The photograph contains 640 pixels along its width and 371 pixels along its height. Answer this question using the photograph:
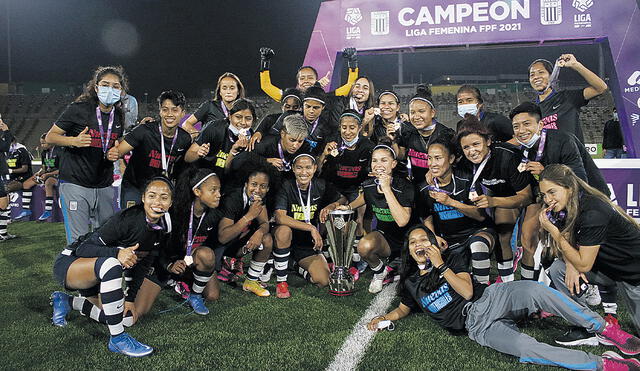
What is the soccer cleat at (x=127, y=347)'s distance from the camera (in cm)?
291

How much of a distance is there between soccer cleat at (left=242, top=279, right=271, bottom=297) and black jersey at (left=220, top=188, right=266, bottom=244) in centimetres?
46

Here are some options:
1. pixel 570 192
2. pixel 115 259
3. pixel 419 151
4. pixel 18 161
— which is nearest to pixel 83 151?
pixel 115 259

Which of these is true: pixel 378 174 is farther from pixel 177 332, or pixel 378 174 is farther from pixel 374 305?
pixel 177 332

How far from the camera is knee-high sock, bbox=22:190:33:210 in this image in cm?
927

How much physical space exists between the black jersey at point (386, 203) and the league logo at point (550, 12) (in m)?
6.39

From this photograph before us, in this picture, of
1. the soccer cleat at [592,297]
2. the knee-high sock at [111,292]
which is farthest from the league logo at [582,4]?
the knee-high sock at [111,292]

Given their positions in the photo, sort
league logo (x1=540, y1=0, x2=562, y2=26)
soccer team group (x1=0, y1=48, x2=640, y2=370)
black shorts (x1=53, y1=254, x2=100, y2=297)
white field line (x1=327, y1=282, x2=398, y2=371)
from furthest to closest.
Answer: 1. league logo (x1=540, y1=0, x2=562, y2=26)
2. black shorts (x1=53, y1=254, x2=100, y2=297)
3. soccer team group (x1=0, y1=48, x2=640, y2=370)
4. white field line (x1=327, y1=282, x2=398, y2=371)

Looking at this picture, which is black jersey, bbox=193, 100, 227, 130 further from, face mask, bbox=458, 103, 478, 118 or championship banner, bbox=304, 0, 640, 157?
championship banner, bbox=304, 0, 640, 157

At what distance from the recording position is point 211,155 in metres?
4.82

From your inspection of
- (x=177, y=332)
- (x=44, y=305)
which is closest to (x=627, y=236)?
(x=177, y=332)

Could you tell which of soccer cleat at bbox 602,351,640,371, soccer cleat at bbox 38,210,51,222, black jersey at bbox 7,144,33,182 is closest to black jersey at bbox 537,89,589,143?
soccer cleat at bbox 602,351,640,371

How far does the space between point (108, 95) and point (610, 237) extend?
4276mm

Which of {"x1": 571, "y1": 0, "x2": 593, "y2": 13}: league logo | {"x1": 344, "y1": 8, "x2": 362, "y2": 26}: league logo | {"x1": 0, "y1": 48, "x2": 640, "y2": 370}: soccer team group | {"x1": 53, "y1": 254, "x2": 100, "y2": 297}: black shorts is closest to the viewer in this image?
{"x1": 0, "y1": 48, "x2": 640, "y2": 370}: soccer team group

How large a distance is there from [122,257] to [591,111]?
30.5 m
